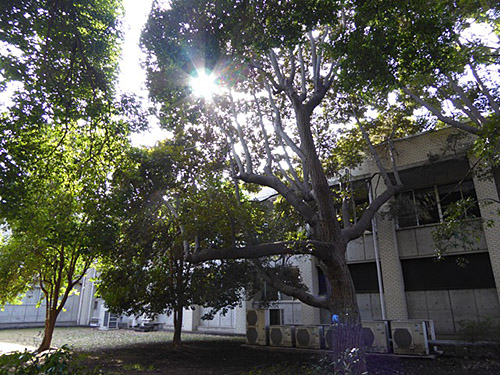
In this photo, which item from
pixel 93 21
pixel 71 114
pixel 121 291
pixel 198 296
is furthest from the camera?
pixel 198 296

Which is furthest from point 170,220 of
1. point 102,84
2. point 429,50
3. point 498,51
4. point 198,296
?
point 498,51

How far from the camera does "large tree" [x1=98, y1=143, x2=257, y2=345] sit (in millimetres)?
10867

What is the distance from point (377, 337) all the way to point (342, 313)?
548cm

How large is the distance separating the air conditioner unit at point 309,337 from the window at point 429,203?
6903 mm

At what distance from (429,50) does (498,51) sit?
4225mm

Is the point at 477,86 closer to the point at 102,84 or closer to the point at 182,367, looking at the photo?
the point at 102,84

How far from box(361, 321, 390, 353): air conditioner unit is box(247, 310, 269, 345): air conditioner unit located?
510 cm

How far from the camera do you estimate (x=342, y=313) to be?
27.1 ft

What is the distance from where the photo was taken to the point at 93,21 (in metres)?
8.69

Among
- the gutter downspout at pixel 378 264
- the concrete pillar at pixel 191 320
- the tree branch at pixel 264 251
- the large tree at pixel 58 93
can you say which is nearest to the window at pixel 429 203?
the gutter downspout at pixel 378 264

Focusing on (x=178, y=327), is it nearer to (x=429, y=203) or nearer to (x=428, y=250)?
(x=428, y=250)

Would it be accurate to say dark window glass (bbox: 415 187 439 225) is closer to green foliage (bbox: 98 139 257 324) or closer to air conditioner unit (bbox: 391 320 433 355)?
air conditioner unit (bbox: 391 320 433 355)

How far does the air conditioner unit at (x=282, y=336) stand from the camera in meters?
14.8

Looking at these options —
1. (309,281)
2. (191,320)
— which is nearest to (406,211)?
(309,281)
